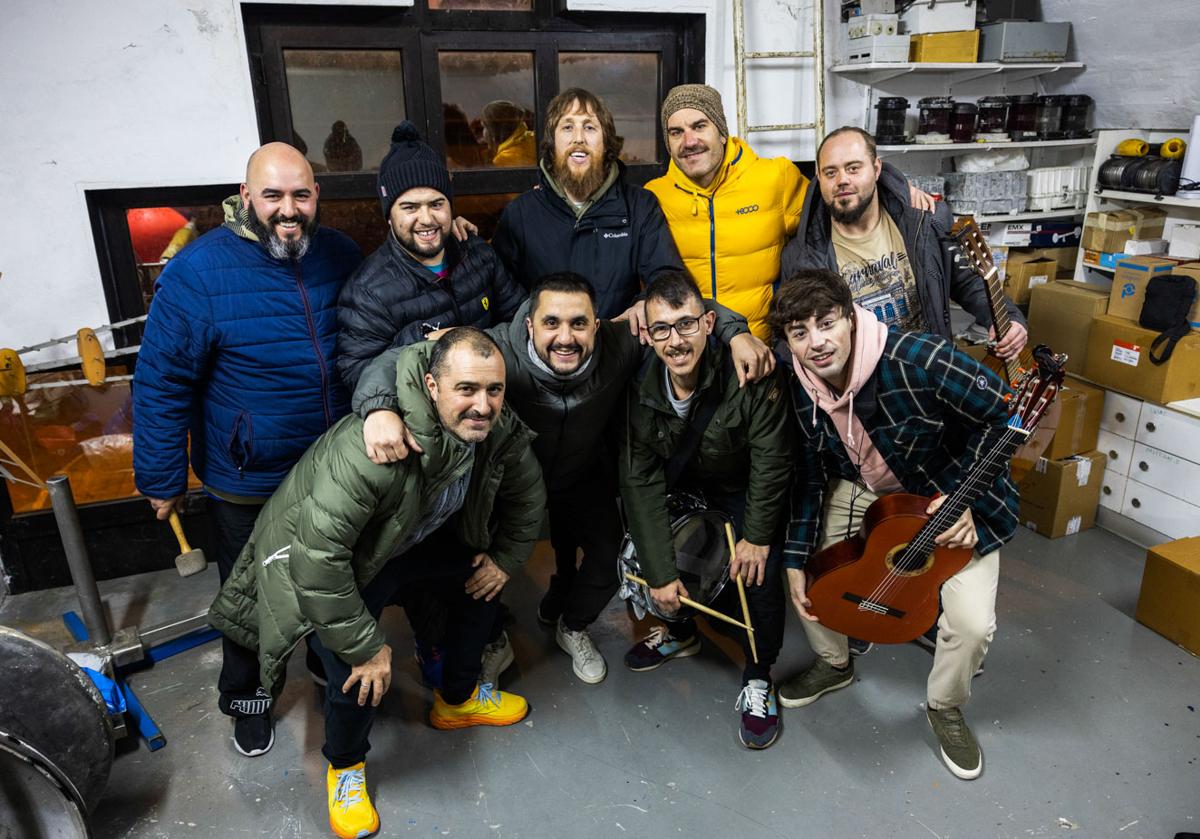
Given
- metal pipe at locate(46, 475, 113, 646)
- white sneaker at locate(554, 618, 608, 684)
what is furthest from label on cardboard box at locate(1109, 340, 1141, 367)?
metal pipe at locate(46, 475, 113, 646)

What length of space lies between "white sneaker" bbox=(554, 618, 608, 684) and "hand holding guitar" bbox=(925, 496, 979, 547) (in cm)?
124

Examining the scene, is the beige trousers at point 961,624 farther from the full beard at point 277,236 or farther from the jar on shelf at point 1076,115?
the jar on shelf at point 1076,115

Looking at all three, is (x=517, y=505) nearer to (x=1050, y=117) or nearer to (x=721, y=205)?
(x=721, y=205)

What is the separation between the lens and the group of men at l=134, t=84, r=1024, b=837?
2.27 metres

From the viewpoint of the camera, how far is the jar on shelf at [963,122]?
13.7 feet

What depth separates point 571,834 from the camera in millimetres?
2389

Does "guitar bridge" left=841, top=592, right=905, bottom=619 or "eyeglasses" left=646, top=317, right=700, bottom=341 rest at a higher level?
"eyeglasses" left=646, top=317, right=700, bottom=341

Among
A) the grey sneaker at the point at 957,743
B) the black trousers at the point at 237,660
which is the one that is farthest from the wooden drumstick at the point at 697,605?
the black trousers at the point at 237,660

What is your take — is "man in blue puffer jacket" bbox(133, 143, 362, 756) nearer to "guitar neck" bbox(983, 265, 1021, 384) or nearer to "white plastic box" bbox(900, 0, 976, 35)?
"guitar neck" bbox(983, 265, 1021, 384)

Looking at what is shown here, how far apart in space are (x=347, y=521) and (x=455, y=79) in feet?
7.83

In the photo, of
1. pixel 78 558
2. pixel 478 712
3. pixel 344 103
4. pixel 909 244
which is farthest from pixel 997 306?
pixel 78 558

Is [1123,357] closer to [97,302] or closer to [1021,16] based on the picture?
[1021,16]

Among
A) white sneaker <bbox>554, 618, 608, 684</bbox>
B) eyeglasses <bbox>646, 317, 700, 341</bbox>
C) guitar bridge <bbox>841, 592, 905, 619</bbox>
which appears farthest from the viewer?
white sneaker <bbox>554, 618, 608, 684</bbox>

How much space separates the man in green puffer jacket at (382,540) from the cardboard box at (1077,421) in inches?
99.9
